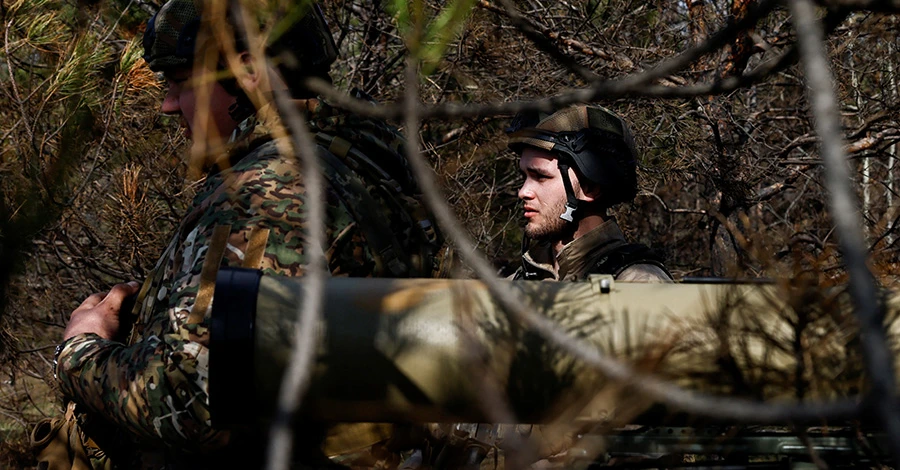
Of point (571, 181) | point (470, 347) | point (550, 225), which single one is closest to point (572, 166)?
point (571, 181)

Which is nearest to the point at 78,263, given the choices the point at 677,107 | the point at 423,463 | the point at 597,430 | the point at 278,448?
the point at 677,107

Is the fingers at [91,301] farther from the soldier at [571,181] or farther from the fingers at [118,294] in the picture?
the soldier at [571,181]

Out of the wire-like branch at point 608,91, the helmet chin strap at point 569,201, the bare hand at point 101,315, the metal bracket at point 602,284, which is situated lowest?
the helmet chin strap at point 569,201

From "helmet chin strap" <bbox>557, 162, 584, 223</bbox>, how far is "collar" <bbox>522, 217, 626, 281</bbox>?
0.25ft

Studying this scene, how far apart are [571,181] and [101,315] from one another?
1.67m

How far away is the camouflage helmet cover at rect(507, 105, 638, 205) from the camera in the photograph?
3.17m

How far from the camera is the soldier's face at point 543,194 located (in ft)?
10.5

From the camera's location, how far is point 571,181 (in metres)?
3.19

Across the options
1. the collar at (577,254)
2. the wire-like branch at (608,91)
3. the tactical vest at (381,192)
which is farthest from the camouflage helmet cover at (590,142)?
the wire-like branch at (608,91)

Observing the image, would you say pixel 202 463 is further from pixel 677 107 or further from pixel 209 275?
pixel 677 107

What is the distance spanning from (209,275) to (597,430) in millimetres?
796

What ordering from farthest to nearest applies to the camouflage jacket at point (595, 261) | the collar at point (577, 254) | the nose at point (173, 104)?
the collar at point (577, 254) < the camouflage jacket at point (595, 261) < the nose at point (173, 104)

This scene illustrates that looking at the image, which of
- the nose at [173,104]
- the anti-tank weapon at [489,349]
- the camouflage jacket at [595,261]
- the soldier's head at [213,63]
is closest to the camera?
the anti-tank weapon at [489,349]

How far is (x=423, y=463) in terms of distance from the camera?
5.92 ft
